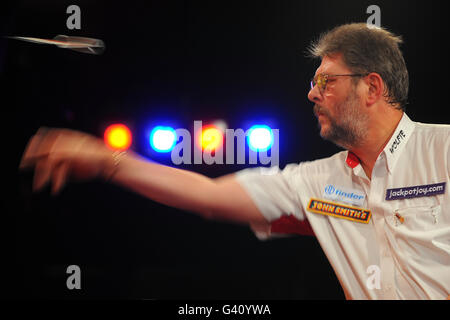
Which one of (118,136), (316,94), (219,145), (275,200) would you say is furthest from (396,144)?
(118,136)

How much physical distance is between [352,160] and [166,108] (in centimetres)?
110

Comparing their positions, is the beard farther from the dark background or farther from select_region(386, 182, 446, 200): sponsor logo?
the dark background

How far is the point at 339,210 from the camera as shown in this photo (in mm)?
1722

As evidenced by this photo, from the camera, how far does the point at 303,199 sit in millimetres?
1766

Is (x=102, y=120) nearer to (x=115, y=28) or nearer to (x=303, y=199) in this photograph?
(x=115, y=28)

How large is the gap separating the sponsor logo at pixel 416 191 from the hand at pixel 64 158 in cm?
109

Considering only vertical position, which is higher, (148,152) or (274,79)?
(274,79)

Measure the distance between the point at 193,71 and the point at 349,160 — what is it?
101cm

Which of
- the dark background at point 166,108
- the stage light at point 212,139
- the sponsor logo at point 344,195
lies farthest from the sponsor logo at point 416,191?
the stage light at point 212,139

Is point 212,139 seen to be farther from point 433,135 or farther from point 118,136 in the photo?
point 433,135

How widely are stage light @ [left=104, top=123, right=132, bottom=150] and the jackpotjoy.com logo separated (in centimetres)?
16

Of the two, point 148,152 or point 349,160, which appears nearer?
point 349,160

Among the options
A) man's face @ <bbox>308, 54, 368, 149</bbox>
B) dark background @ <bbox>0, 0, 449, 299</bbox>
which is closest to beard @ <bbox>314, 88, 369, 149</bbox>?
man's face @ <bbox>308, 54, 368, 149</bbox>
